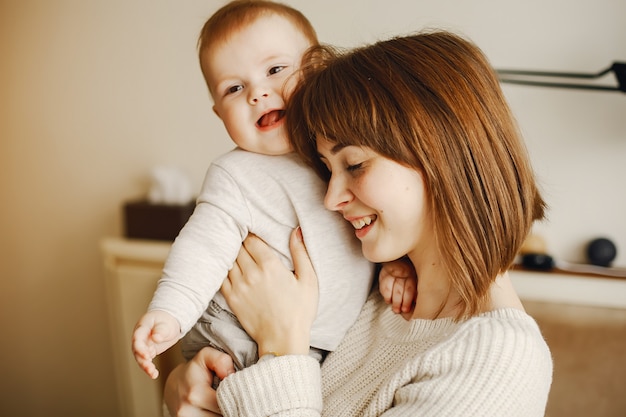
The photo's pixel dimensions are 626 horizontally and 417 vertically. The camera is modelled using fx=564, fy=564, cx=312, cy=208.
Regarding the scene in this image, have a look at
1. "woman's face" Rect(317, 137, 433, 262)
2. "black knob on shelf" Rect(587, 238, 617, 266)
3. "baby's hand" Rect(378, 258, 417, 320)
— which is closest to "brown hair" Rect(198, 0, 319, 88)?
"woman's face" Rect(317, 137, 433, 262)

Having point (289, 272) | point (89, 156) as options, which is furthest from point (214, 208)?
point (89, 156)

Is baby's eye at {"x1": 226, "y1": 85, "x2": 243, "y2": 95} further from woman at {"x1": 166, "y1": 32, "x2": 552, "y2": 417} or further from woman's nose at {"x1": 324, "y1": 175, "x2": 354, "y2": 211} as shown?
woman's nose at {"x1": 324, "y1": 175, "x2": 354, "y2": 211}

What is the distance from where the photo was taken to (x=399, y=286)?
1.16m

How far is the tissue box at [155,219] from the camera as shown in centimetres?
204

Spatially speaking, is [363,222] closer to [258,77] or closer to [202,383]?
[258,77]

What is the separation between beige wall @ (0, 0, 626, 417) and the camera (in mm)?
1637

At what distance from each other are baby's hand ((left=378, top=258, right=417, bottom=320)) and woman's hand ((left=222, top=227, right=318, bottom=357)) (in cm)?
15

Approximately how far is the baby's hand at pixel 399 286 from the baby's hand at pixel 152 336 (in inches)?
17.0

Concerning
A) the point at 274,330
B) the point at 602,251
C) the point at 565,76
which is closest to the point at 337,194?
the point at 274,330

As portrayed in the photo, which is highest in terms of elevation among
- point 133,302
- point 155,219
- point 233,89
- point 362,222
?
point 233,89

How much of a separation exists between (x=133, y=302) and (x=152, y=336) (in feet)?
4.09

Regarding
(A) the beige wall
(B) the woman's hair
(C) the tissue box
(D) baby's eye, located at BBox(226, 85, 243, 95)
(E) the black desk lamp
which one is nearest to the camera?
(B) the woman's hair

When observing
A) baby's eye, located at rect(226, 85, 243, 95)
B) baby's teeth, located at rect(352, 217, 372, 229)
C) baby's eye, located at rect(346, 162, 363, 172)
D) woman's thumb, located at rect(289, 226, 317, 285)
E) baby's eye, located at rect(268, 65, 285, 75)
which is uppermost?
baby's eye, located at rect(268, 65, 285, 75)

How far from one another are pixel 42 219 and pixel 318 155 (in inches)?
71.8
